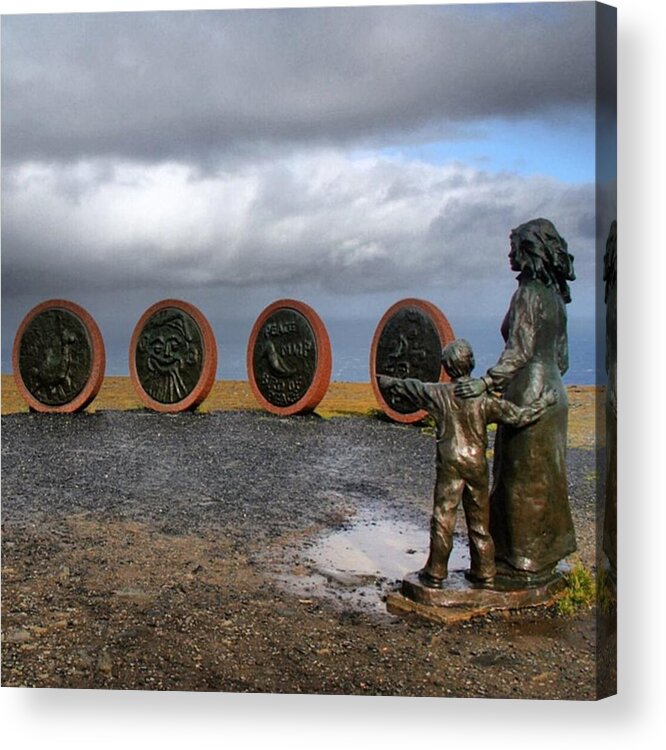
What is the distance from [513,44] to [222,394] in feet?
9.94

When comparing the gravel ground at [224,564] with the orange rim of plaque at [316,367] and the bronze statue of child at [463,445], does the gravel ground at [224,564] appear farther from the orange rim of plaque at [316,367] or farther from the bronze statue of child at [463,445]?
the bronze statue of child at [463,445]

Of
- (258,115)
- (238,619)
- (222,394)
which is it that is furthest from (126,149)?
(238,619)

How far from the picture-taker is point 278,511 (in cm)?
773

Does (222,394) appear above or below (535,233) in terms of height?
below

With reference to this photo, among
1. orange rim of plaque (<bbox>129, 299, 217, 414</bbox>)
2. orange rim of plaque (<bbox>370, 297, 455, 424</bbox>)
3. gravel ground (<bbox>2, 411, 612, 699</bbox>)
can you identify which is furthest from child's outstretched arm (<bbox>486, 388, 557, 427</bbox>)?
orange rim of plaque (<bbox>129, 299, 217, 414</bbox>)

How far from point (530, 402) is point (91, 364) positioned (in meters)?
3.14

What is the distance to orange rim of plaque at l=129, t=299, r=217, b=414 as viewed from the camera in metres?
8.05

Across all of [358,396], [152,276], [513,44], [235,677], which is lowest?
[235,677]

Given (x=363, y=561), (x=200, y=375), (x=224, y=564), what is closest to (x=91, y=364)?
(x=200, y=375)

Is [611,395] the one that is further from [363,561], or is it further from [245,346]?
[245,346]

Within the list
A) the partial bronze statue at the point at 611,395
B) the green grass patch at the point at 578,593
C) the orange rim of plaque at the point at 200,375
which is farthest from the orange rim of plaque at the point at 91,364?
the green grass patch at the point at 578,593

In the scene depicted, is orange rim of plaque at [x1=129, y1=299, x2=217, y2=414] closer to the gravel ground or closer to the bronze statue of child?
the gravel ground

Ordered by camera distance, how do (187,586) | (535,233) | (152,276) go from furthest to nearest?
1. (152,276)
2. (187,586)
3. (535,233)

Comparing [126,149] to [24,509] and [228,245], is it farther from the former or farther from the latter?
[24,509]
